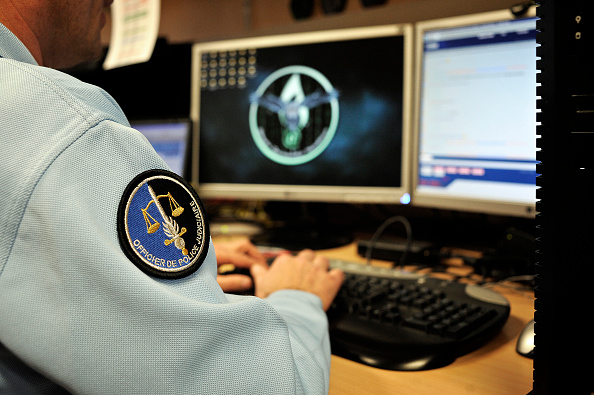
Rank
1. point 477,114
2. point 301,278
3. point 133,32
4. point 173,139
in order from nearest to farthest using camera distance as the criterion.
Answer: point 301,278 → point 477,114 → point 173,139 → point 133,32

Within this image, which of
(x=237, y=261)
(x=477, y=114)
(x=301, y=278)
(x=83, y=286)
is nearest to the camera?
(x=83, y=286)

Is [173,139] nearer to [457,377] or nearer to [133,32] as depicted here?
[133,32]

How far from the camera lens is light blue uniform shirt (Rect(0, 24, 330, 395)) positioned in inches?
14.5

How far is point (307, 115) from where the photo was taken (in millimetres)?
1210

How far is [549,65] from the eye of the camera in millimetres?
428

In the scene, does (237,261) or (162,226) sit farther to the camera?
(237,261)

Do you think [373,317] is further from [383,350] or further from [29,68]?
[29,68]

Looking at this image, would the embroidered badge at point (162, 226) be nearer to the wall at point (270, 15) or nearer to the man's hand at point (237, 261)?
the man's hand at point (237, 261)

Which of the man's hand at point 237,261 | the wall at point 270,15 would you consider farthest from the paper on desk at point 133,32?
the man's hand at point 237,261

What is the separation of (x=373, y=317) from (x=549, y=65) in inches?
14.9

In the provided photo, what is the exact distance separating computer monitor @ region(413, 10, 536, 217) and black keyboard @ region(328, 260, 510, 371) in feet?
0.92

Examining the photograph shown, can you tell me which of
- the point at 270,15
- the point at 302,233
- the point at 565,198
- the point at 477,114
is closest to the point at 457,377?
the point at 565,198

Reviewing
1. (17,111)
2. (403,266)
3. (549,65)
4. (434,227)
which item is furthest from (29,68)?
(434,227)

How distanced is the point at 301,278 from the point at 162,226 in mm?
358
